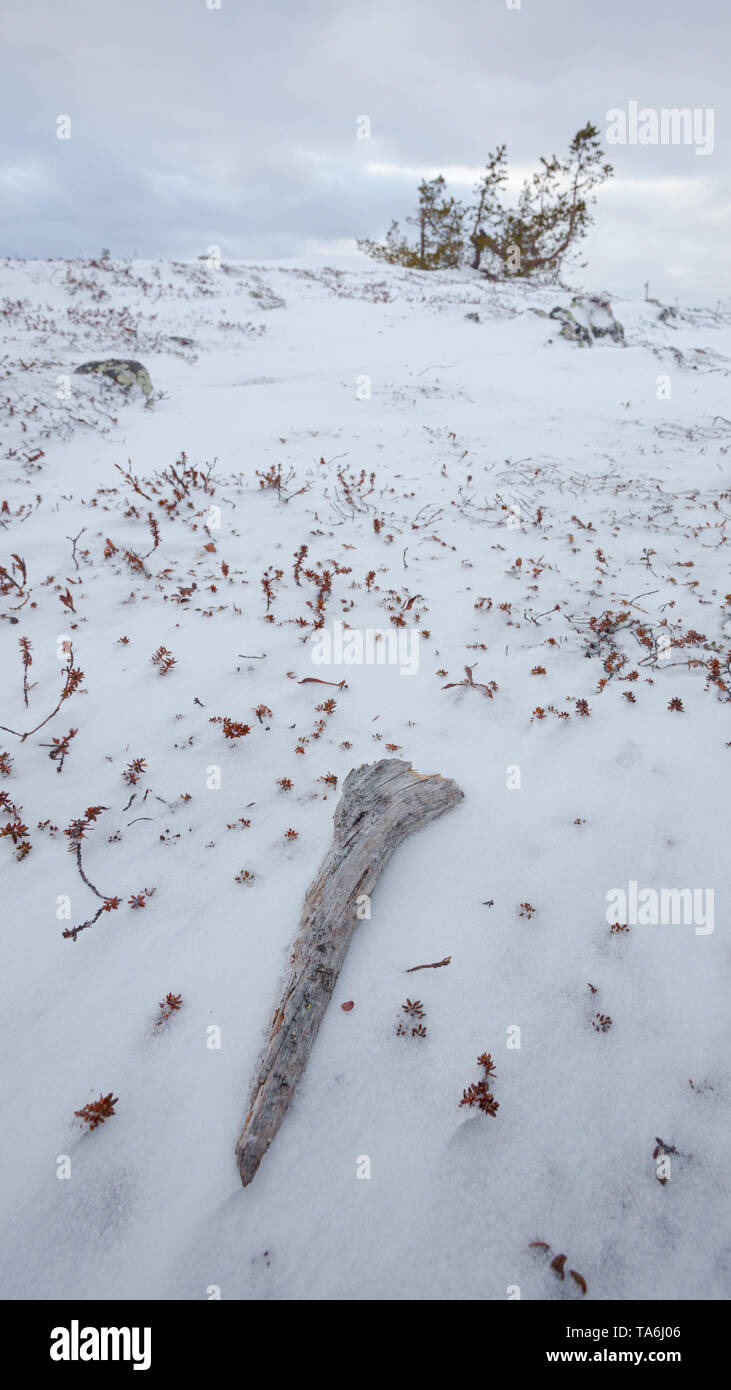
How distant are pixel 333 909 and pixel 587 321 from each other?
84.7 ft

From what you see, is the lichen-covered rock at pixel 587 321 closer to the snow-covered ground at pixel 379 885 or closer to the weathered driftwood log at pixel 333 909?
the snow-covered ground at pixel 379 885

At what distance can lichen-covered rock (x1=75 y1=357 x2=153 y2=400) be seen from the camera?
1390cm

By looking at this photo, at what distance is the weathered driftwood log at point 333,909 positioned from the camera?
2949 mm

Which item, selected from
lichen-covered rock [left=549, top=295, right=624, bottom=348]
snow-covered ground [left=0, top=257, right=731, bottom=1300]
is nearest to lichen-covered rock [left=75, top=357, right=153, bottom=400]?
snow-covered ground [left=0, top=257, right=731, bottom=1300]

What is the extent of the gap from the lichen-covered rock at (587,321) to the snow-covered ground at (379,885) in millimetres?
13959

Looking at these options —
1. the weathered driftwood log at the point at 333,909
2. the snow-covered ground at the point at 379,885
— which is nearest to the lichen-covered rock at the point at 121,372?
the snow-covered ground at the point at 379,885

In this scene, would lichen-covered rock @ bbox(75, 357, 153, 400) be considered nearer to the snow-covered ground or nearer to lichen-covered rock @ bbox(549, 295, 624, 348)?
the snow-covered ground

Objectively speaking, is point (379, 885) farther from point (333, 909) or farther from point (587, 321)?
point (587, 321)

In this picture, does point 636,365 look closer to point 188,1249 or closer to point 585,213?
point 188,1249

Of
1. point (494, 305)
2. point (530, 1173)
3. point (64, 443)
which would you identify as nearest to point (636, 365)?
point (494, 305)

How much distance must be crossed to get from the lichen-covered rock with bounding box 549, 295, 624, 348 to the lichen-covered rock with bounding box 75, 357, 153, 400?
15.6 meters

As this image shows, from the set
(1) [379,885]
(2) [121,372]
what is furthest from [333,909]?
(2) [121,372]

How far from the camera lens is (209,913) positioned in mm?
3883
